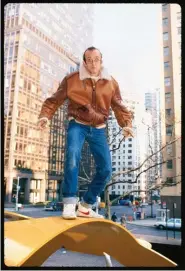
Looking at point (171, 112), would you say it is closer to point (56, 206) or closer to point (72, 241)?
point (56, 206)

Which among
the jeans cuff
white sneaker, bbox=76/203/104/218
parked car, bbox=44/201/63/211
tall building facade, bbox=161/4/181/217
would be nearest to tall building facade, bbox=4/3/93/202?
parked car, bbox=44/201/63/211

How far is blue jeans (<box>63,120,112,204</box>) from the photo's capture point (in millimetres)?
2283

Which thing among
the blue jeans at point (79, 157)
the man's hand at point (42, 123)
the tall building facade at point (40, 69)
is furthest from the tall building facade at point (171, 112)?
the man's hand at point (42, 123)

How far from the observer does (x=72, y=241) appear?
2418 mm

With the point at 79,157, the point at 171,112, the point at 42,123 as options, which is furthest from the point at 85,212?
the point at 171,112

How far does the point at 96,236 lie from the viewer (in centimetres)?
239

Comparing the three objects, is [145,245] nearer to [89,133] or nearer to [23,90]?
[89,133]

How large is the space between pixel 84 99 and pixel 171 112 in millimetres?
7333

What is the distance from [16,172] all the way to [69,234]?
1173 centimetres

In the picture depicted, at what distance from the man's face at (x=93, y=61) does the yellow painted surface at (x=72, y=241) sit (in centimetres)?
132

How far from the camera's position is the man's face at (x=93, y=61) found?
8.34 feet

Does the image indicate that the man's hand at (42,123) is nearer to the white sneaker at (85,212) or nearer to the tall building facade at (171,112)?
the white sneaker at (85,212)

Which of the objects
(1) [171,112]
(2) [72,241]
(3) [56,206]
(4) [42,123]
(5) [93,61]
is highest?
(1) [171,112]

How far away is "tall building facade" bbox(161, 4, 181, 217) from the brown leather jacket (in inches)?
106
